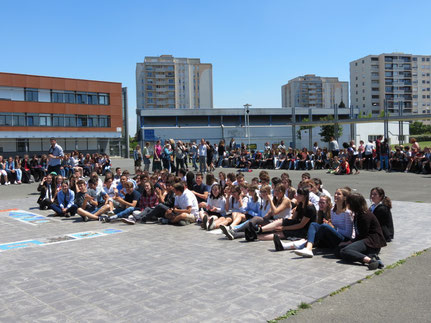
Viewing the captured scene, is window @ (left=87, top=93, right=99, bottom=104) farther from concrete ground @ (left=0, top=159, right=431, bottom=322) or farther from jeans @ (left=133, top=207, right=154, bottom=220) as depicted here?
concrete ground @ (left=0, top=159, right=431, bottom=322)

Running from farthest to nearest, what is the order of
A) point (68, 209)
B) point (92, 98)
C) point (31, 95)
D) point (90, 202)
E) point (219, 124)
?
point (219, 124)
point (92, 98)
point (31, 95)
point (68, 209)
point (90, 202)

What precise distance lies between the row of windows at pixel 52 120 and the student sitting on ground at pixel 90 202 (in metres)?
47.2

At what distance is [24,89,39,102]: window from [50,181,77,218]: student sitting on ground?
157ft

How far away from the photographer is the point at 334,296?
16.1ft

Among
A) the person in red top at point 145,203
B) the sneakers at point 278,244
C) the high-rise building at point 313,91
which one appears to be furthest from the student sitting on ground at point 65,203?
the high-rise building at point 313,91

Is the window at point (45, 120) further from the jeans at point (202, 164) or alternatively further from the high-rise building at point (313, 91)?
the high-rise building at point (313, 91)

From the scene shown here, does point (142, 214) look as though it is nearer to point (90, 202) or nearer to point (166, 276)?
point (90, 202)

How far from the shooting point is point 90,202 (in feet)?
37.8

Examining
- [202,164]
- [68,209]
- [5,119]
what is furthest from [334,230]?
[5,119]

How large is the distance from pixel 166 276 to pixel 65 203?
7.09 m

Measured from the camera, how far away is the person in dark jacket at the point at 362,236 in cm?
625

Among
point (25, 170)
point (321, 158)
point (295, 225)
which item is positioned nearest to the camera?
point (295, 225)

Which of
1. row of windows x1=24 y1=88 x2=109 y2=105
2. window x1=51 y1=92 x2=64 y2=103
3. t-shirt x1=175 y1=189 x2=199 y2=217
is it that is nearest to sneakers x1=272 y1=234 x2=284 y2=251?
t-shirt x1=175 y1=189 x2=199 y2=217

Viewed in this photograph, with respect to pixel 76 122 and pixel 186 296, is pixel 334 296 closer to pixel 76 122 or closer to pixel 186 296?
pixel 186 296
